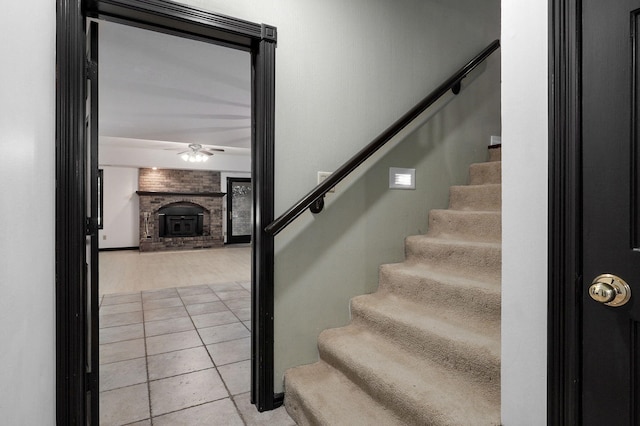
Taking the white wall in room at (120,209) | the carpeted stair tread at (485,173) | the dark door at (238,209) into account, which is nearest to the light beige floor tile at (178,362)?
the carpeted stair tread at (485,173)

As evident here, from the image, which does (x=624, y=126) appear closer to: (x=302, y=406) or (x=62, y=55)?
(x=302, y=406)

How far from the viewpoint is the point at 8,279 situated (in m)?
0.86

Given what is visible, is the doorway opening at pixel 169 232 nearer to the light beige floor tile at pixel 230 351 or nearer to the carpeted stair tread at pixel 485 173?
the light beige floor tile at pixel 230 351

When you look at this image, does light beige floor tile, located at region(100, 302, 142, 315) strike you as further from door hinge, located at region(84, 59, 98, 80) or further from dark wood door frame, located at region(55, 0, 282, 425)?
door hinge, located at region(84, 59, 98, 80)

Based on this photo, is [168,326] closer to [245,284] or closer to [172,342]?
[172,342]

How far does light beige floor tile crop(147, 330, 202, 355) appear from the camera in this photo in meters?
2.65

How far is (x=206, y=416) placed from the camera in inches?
69.9

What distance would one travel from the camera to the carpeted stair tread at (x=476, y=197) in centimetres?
224

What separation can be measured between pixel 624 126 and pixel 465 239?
1388 millimetres

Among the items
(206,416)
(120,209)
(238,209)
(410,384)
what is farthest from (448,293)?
(120,209)

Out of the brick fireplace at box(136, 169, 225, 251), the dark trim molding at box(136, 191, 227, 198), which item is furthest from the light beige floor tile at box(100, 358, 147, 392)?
the dark trim molding at box(136, 191, 227, 198)

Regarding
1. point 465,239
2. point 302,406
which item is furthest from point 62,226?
point 465,239

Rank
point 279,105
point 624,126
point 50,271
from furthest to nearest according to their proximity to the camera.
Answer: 1. point 279,105
2. point 50,271
3. point 624,126

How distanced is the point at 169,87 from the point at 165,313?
2684 mm
